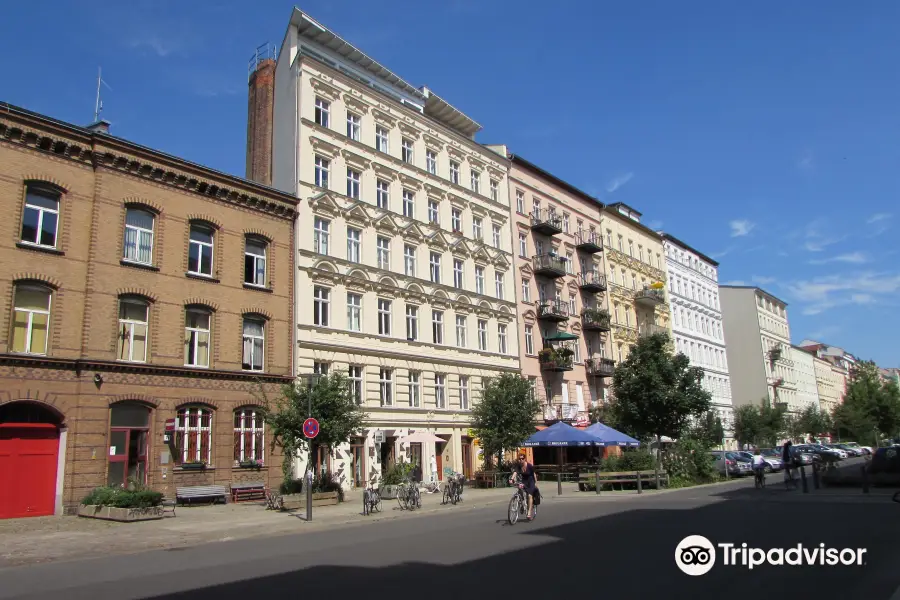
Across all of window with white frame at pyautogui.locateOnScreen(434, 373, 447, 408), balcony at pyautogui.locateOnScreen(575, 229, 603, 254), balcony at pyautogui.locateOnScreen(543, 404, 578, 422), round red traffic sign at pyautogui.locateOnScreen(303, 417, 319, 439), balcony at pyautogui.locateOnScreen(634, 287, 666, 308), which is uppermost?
balcony at pyautogui.locateOnScreen(575, 229, 603, 254)

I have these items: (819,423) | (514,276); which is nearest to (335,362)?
(514,276)

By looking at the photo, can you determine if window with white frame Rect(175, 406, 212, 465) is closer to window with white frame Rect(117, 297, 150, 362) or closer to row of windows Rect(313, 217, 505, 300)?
window with white frame Rect(117, 297, 150, 362)

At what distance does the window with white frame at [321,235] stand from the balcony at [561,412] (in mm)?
18375

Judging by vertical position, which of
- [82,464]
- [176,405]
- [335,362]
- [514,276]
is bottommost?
[82,464]

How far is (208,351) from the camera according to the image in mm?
26953

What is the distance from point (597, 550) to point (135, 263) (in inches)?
793

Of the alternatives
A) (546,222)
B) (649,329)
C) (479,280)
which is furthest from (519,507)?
(649,329)

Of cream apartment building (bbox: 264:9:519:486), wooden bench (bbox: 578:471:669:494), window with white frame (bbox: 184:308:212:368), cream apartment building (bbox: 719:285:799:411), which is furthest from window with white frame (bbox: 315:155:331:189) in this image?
cream apartment building (bbox: 719:285:799:411)

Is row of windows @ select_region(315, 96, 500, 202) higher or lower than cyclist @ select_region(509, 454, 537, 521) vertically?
higher

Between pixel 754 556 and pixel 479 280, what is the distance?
3107 centimetres

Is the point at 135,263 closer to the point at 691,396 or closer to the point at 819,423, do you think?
the point at 691,396

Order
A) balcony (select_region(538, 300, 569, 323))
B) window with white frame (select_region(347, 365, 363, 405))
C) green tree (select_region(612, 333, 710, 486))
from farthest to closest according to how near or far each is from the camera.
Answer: balcony (select_region(538, 300, 569, 323)), green tree (select_region(612, 333, 710, 486)), window with white frame (select_region(347, 365, 363, 405))

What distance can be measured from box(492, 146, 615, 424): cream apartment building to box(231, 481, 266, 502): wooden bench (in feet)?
63.0

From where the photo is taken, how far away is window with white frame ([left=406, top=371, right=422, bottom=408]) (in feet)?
114
